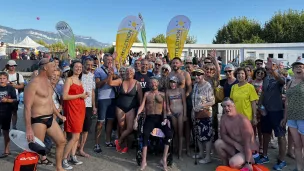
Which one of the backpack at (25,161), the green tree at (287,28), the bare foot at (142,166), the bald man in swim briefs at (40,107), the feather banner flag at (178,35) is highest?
the green tree at (287,28)

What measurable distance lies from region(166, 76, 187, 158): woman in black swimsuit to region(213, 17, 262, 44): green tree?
40940 mm

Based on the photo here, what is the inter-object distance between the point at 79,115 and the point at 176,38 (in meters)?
5.57

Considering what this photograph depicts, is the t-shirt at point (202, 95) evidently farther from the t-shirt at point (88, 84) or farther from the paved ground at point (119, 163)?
the t-shirt at point (88, 84)

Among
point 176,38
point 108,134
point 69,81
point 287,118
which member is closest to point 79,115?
point 69,81

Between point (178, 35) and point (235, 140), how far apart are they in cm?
567

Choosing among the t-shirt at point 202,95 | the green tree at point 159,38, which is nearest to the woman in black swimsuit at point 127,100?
the t-shirt at point 202,95

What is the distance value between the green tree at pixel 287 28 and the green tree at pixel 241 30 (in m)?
2.42

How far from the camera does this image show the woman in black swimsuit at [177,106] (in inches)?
202

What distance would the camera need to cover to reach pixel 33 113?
3.80 metres

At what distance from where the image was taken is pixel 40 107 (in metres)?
3.84

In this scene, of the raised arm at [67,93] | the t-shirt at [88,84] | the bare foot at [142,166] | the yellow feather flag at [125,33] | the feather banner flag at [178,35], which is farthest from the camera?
the feather banner flag at [178,35]

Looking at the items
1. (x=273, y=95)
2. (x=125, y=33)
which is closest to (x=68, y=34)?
(x=125, y=33)

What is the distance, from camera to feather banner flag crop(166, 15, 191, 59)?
9203 mm

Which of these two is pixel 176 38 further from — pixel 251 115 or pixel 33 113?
pixel 33 113
